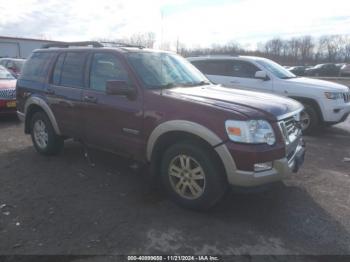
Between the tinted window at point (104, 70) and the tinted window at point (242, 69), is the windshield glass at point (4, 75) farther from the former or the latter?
the tinted window at point (242, 69)

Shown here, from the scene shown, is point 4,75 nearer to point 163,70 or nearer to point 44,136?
point 44,136

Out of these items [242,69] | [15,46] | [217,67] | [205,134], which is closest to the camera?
[205,134]

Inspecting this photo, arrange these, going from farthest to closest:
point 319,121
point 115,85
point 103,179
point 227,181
Result: point 319,121, point 103,179, point 115,85, point 227,181

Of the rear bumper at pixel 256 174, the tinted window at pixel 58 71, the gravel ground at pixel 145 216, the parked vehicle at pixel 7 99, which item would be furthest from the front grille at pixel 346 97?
the parked vehicle at pixel 7 99

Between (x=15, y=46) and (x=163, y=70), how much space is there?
3914 centimetres

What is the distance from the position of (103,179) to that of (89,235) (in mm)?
1553

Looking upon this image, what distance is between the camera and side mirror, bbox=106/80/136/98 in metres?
3.95

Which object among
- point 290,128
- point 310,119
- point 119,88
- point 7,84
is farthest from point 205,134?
point 7,84

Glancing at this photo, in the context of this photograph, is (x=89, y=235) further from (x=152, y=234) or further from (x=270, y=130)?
(x=270, y=130)

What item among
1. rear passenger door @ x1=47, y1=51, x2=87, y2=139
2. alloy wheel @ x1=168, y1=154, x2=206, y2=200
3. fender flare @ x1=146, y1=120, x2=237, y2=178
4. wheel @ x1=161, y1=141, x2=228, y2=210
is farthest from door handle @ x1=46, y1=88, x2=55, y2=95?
alloy wheel @ x1=168, y1=154, x2=206, y2=200

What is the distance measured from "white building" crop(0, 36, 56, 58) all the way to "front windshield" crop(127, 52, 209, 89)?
1412 inches

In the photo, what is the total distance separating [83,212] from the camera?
3766mm

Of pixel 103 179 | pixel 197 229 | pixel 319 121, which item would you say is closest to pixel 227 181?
pixel 197 229

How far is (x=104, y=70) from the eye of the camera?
4656mm
